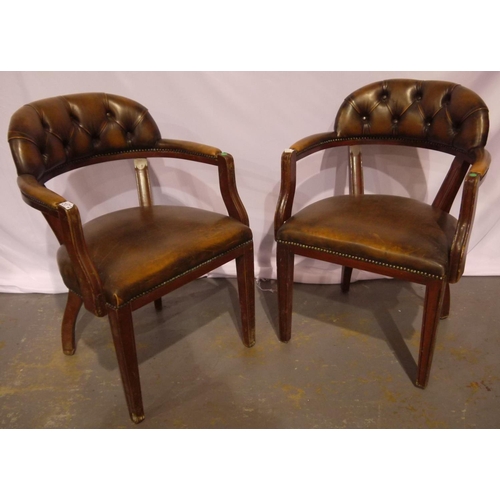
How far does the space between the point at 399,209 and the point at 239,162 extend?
2.84 feet

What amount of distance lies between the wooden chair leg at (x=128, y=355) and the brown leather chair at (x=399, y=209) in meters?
0.65

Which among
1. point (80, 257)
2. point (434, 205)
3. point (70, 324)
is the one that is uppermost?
point (80, 257)

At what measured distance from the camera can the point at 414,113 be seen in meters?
1.90

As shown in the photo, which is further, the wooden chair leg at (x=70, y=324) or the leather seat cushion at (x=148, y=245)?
the wooden chair leg at (x=70, y=324)

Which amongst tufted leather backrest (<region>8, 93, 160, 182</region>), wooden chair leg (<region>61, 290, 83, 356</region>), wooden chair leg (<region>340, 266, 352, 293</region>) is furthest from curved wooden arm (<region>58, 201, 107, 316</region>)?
wooden chair leg (<region>340, 266, 352, 293</region>)

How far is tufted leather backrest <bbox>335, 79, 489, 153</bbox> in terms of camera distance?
5.69 feet

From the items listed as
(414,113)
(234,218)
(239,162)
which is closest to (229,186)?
(234,218)

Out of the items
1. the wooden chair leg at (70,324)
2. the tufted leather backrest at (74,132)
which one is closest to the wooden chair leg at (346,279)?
the tufted leather backrest at (74,132)

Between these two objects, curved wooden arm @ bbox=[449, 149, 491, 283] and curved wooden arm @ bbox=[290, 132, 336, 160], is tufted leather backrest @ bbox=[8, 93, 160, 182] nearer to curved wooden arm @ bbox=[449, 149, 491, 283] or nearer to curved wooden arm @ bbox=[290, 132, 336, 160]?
curved wooden arm @ bbox=[290, 132, 336, 160]

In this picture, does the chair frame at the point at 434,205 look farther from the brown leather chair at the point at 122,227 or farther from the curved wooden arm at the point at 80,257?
the curved wooden arm at the point at 80,257

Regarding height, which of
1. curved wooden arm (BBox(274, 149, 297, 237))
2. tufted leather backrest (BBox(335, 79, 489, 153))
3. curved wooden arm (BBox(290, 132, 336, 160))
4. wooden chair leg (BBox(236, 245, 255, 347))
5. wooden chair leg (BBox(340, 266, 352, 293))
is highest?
tufted leather backrest (BBox(335, 79, 489, 153))

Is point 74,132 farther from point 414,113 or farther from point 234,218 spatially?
point 414,113

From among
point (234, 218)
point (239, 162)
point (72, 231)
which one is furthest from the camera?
point (239, 162)

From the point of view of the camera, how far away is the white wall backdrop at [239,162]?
6.87ft
